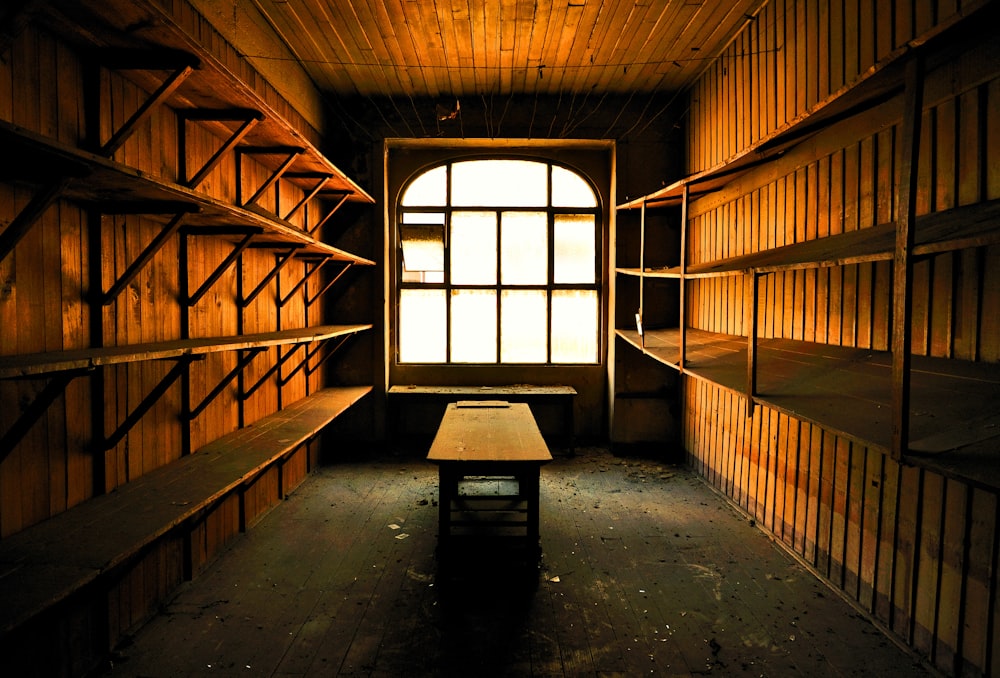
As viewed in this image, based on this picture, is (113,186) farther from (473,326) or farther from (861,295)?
(473,326)

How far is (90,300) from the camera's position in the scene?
7.93 feet

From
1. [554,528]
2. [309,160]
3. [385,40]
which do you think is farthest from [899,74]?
[385,40]

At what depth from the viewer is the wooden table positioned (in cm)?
320

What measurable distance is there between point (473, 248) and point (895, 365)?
481cm

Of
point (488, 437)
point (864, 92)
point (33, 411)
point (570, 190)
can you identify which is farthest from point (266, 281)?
point (570, 190)

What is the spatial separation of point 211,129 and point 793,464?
3.94m

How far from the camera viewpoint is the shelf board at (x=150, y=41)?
192 centimetres

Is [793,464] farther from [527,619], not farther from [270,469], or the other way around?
[270,469]

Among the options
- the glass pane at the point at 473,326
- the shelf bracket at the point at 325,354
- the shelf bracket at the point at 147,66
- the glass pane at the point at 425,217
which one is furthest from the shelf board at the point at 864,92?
the shelf bracket at the point at 325,354

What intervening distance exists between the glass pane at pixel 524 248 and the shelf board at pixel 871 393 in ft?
9.00

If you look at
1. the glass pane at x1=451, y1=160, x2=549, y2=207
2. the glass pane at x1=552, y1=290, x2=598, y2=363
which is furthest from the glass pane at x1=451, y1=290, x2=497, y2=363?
the glass pane at x1=451, y1=160, x2=549, y2=207

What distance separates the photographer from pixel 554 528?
402cm

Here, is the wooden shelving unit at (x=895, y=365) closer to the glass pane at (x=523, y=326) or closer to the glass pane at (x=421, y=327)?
the glass pane at (x=523, y=326)

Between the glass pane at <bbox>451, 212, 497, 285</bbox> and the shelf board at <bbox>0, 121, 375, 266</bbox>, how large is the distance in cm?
303
